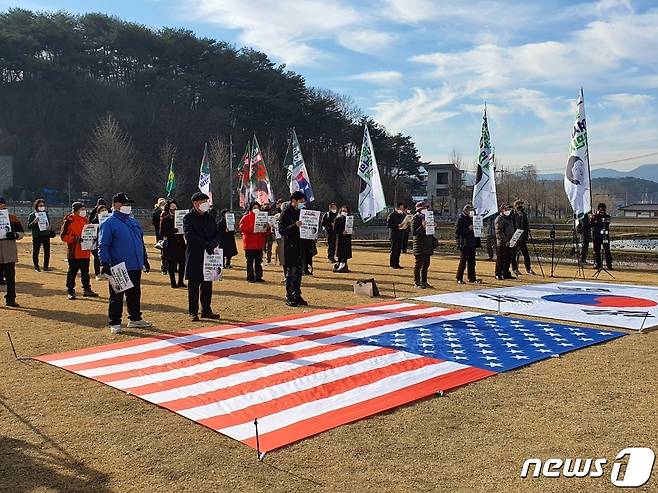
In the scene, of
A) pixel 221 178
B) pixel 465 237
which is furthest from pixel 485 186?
pixel 221 178

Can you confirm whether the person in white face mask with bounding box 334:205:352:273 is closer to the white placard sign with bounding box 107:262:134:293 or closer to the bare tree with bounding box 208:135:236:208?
the white placard sign with bounding box 107:262:134:293

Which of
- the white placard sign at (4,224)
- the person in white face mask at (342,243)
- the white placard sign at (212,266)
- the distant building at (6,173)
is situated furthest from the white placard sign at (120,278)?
the distant building at (6,173)

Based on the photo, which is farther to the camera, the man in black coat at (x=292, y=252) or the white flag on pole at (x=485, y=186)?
the white flag on pole at (x=485, y=186)

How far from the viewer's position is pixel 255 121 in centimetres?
7500

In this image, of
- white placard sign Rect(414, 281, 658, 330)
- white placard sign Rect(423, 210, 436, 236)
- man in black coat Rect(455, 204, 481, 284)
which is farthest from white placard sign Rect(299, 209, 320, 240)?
man in black coat Rect(455, 204, 481, 284)

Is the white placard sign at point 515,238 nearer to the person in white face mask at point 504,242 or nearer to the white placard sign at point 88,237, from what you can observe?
the person in white face mask at point 504,242

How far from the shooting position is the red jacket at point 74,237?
1190cm

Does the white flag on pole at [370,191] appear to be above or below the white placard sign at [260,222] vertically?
above

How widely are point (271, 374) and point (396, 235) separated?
43.2 feet

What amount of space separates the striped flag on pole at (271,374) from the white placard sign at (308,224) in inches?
114

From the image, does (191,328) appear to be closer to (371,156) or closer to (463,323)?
(463,323)

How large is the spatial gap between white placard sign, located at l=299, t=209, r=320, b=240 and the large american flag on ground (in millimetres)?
2591

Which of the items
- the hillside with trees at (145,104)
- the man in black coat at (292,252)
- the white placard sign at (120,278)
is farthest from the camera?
the hillside with trees at (145,104)

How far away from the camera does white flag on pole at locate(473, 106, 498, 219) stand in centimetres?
1812
